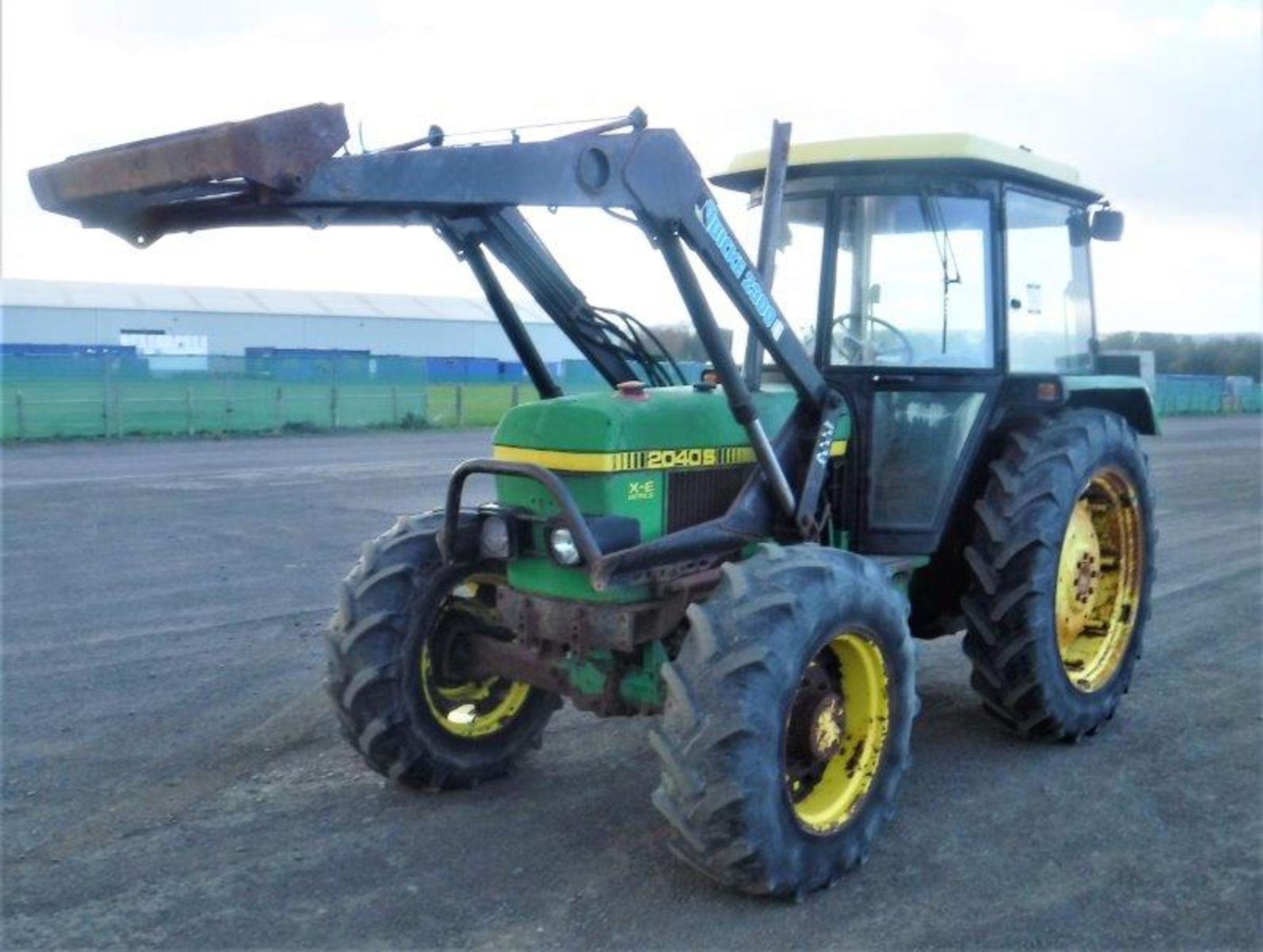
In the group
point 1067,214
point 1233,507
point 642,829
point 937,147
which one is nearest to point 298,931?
point 642,829

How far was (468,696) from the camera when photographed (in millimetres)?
5285

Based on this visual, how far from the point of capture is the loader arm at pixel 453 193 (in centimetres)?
341

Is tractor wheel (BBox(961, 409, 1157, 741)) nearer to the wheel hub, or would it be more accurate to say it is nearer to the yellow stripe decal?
the yellow stripe decal

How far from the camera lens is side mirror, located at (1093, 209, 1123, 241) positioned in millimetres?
6402

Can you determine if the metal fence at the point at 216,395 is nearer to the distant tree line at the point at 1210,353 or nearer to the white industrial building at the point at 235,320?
the white industrial building at the point at 235,320

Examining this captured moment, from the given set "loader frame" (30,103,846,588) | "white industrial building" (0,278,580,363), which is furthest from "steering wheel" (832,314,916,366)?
"white industrial building" (0,278,580,363)

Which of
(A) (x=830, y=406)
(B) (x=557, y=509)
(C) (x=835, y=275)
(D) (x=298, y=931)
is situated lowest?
(D) (x=298, y=931)

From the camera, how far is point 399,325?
5425cm

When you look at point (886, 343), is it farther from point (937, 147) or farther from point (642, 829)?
point (642, 829)

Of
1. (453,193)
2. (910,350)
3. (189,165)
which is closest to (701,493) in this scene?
(910,350)

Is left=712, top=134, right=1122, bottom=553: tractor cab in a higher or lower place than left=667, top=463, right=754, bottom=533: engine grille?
higher

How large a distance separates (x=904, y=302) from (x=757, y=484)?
1268 mm

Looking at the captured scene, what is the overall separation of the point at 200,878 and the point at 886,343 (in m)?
3.40

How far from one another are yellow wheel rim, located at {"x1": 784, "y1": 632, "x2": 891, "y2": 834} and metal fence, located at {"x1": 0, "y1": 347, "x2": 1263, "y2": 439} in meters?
17.9
